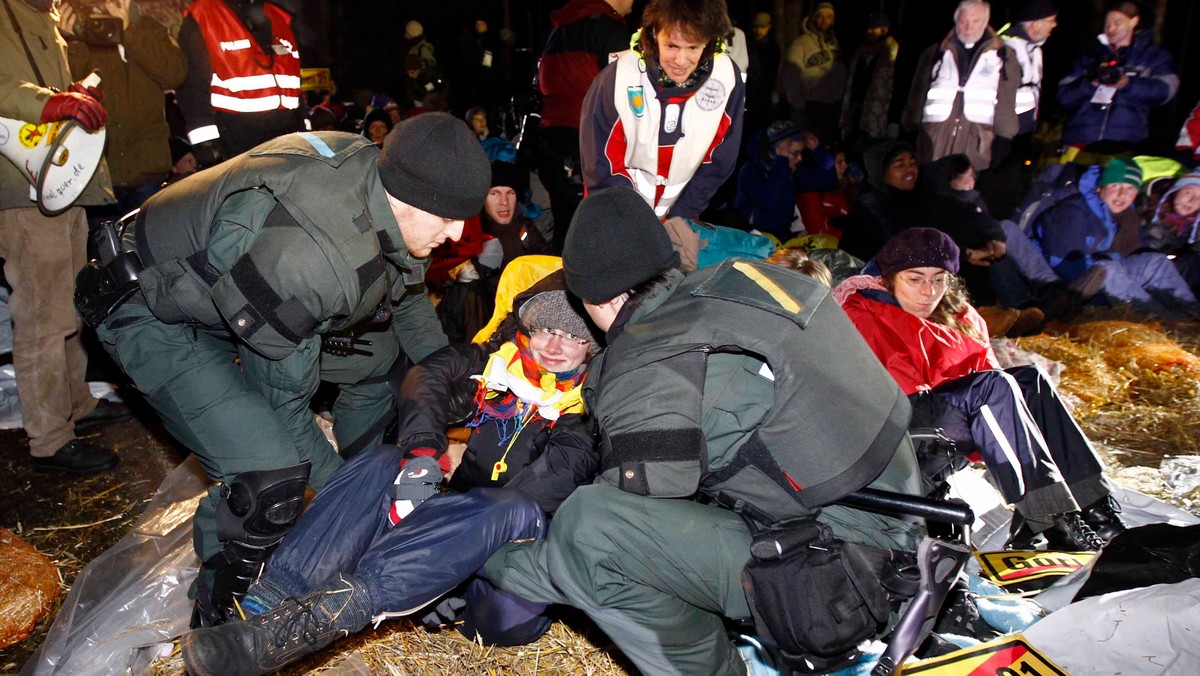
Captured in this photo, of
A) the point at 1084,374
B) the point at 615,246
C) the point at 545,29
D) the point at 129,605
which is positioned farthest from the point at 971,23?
the point at 545,29

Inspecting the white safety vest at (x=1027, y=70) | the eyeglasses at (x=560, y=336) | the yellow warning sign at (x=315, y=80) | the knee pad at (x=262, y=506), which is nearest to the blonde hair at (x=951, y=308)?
the eyeglasses at (x=560, y=336)

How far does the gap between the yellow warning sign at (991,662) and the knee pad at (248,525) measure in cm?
189

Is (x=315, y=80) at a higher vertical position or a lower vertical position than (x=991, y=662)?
higher

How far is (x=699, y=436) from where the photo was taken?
6.60 feet

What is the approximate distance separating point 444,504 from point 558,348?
0.73m

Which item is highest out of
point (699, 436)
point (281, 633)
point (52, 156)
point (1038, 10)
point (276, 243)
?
point (1038, 10)

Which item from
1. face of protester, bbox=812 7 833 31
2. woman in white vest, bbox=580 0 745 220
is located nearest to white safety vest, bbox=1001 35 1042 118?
face of protester, bbox=812 7 833 31

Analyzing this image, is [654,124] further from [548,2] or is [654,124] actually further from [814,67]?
[548,2]

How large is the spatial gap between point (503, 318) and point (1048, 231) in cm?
497

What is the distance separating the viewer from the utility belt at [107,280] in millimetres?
2535

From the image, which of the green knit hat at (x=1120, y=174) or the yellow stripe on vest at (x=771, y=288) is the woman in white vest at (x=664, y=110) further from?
the green knit hat at (x=1120, y=174)

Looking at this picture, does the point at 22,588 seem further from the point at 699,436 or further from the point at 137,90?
the point at 137,90

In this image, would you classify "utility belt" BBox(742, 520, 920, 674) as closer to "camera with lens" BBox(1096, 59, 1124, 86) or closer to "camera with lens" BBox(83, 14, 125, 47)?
"camera with lens" BBox(83, 14, 125, 47)

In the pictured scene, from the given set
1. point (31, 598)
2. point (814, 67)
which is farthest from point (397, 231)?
point (814, 67)
